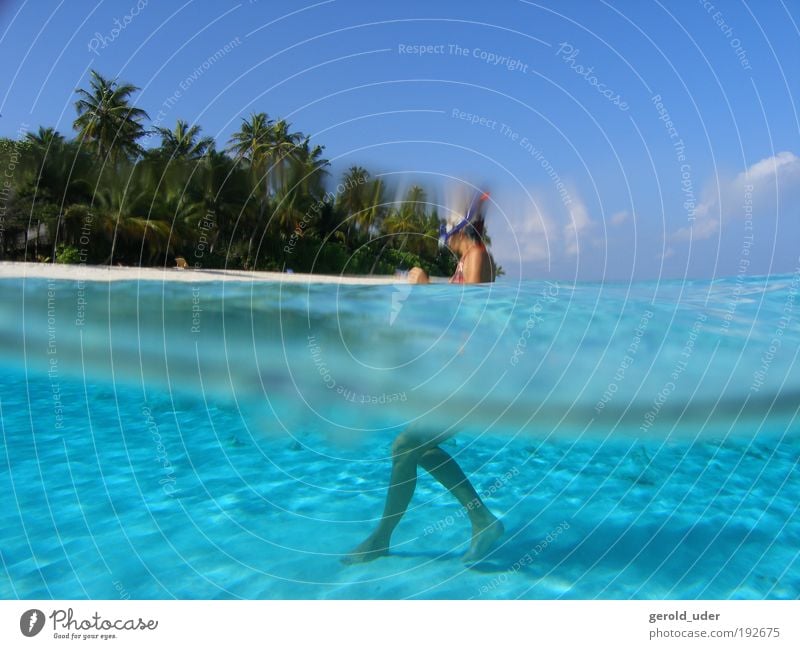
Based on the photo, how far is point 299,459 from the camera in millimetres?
7551

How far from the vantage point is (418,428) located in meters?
4.35

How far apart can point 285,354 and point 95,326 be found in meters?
5.85

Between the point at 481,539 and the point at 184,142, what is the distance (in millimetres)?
8283

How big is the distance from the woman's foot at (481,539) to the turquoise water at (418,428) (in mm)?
89

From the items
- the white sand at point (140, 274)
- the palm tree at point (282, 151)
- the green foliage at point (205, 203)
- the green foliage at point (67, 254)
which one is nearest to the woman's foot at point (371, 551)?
the green foliage at point (205, 203)

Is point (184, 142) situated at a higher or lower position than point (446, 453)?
higher

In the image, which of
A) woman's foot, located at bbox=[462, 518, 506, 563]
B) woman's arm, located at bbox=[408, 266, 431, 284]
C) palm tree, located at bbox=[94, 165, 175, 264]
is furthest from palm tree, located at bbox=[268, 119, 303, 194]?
woman's foot, located at bbox=[462, 518, 506, 563]

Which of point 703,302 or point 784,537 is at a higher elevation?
point 703,302

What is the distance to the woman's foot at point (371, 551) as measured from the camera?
14.5ft

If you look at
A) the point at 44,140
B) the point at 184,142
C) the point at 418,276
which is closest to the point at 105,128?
the point at 44,140

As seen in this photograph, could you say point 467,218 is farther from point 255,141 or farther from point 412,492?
point 255,141

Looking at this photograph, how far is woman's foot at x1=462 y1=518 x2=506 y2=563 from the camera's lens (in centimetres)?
441
